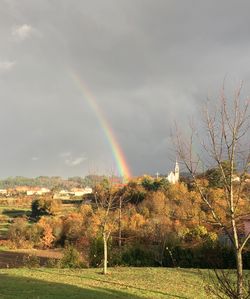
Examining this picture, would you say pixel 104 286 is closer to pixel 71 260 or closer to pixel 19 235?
pixel 71 260

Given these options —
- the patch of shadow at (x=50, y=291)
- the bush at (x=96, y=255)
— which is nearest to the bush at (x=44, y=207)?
the bush at (x=96, y=255)

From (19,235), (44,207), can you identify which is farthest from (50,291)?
(44,207)

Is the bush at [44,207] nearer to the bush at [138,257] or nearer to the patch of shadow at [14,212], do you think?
the patch of shadow at [14,212]

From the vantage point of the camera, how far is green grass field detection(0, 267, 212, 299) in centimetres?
1567

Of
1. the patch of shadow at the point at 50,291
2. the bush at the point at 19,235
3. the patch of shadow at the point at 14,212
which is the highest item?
the patch of shadow at the point at 14,212

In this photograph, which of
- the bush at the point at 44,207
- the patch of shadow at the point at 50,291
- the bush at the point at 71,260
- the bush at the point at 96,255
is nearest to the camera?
the patch of shadow at the point at 50,291

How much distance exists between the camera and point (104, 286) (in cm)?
1819

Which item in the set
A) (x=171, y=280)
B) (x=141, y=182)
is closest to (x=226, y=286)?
(x=171, y=280)

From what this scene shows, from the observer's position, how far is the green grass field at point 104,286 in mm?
15668

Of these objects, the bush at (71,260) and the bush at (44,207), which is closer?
the bush at (71,260)

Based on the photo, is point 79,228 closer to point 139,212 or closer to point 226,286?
point 139,212

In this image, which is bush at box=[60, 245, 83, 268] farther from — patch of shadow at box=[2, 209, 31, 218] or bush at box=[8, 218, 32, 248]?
patch of shadow at box=[2, 209, 31, 218]

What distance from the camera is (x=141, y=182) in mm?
82125

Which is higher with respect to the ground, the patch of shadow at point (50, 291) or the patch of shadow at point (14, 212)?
the patch of shadow at point (14, 212)
